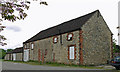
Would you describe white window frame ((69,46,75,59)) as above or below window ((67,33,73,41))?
below

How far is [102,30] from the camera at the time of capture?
90.8ft

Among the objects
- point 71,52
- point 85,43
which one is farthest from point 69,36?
point 85,43

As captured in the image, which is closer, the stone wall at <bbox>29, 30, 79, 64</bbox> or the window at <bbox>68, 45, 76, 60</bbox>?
the window at <bbox>68, 45, 76, 60</bbox>

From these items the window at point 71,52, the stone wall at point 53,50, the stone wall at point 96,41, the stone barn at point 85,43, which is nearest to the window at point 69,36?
the stone barn at point 85,43

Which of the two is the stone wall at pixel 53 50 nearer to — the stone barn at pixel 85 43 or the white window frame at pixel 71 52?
the stone barn at pixel 85 43

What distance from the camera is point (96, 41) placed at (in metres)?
26.4

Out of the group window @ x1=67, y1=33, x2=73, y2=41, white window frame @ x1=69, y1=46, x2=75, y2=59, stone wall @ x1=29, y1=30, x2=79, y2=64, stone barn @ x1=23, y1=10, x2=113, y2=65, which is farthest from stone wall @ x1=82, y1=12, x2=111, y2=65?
window @ x1=67, y1=33, x2=73, y2=41

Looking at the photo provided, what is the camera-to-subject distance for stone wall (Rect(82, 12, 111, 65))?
24.9 metres

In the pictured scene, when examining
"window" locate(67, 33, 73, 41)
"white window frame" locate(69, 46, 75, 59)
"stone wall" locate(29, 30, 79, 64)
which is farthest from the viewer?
"window" locate(67, 33, 73, 41)

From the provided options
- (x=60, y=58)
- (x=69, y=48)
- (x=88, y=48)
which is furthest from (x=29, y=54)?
(x=88, y=48)

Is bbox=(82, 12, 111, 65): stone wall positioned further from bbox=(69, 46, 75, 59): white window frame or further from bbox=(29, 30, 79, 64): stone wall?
bbox=(69, 46, 75, 59): white window frame

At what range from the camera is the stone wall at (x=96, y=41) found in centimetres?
2495

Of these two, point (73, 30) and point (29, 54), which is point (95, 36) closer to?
point (73, 30)

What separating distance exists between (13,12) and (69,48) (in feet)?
72.5
